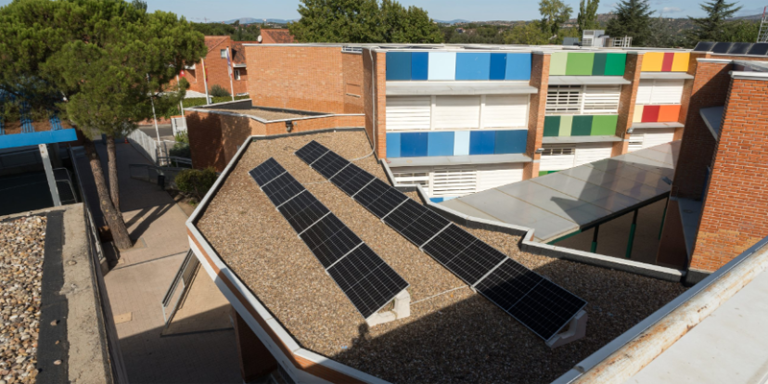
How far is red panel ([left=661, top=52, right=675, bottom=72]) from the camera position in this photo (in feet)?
73.4

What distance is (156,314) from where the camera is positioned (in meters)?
16.8

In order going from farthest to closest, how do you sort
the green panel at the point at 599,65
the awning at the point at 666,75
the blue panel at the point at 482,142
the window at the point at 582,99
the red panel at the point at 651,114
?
the red panel at the point at 651,114, the awning at the point at 666,75, the window at the point at 582,99, the green panel at the point at 599,65, the blue panel at the point at 482,142

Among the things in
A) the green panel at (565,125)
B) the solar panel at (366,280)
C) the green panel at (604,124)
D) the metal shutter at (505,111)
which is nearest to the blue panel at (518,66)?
the metal shutter at (505,111)

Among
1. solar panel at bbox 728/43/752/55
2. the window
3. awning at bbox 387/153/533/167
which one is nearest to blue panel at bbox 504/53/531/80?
the window

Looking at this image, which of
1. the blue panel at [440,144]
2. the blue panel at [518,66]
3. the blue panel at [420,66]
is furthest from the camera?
the blue panel at [440,144]

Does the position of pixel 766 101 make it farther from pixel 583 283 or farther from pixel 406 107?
pixel 406 107

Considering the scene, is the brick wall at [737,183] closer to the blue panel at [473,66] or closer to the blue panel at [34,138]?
the blue panel at [473,66]

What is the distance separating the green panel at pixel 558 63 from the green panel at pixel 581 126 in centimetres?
229

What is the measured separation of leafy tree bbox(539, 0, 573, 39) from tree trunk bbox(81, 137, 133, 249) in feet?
202

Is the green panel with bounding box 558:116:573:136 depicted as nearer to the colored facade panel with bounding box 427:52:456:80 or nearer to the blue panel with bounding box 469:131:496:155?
the blue panel with bounding box 469:131:496:155

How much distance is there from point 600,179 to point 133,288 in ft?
63.6

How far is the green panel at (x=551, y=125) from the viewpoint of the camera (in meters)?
21.1

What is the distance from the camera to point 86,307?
779 centimetres

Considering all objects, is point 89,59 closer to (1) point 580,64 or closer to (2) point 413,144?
(2) point 413,144
